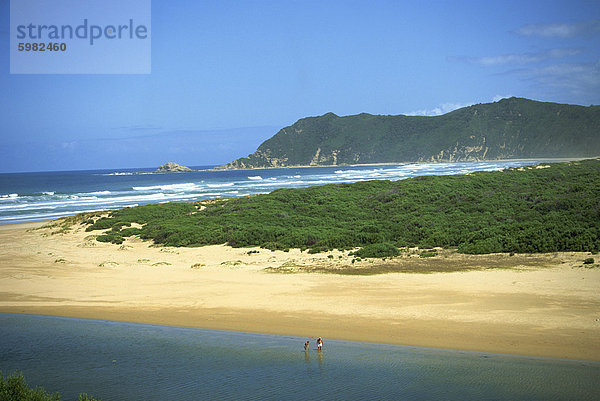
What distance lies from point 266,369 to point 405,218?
59.9 feet

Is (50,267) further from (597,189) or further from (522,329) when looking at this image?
(597,189)

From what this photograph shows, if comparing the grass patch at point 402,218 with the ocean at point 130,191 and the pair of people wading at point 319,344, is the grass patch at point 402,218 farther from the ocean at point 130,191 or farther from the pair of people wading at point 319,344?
the ocean at point 130,191

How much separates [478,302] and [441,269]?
4025 mm

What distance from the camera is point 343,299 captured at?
14.7 meters

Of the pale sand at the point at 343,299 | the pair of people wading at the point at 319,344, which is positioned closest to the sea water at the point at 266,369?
the pair of people wading at the point at 319,344

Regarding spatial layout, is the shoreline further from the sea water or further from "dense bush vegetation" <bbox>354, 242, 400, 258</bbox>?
"dense bush vegetation" <bbox>354, 242, 400, 258</bbox>

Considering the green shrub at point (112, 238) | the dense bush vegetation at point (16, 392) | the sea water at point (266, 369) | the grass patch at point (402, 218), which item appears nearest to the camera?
the dense bush vegetation at point (16, 392)

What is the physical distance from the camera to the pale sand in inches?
462

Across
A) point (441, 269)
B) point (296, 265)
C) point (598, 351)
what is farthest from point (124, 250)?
point (598, 351)

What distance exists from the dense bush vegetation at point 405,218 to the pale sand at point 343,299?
1834 millimetres

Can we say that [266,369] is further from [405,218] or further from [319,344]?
[405,218]

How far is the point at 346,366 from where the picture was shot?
10203mm

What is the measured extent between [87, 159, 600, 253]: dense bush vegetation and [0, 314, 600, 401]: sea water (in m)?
10.5

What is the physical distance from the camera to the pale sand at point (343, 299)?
38.5 ft
